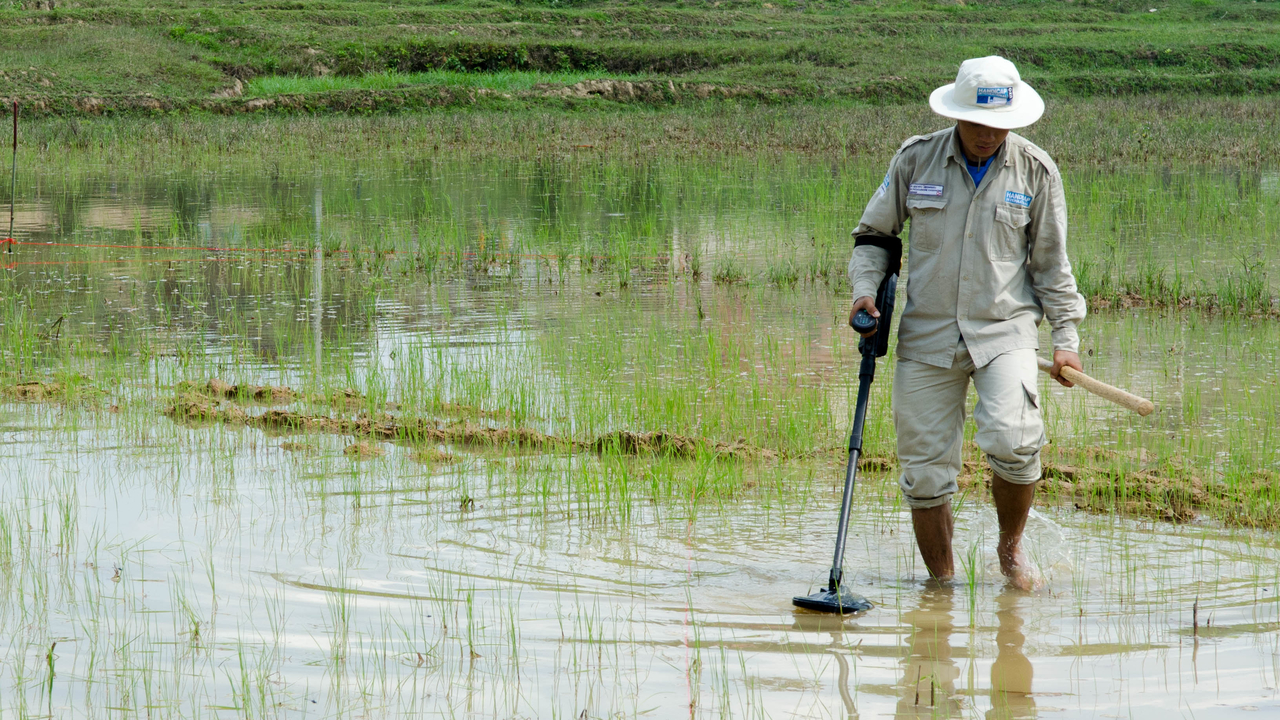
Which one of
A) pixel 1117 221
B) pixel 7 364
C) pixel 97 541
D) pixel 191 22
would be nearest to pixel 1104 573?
pixel 97 541

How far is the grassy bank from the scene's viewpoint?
28328 mm

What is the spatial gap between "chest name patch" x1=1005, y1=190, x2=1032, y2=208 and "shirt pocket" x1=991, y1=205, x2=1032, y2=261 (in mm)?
17

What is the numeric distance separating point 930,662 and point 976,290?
1.08 meters

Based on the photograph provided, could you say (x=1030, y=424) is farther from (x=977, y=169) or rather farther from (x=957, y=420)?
(x=977, y=169)

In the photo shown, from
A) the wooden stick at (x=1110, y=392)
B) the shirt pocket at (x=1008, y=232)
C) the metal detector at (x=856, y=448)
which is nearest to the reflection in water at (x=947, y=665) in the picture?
the metal detector at (x=856, y=448)

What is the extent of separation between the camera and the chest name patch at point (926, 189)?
378 cm

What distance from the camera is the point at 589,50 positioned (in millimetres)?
36344

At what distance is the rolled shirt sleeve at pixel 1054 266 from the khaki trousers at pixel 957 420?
0.41ft

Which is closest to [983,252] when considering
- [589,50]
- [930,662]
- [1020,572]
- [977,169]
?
[977,169]

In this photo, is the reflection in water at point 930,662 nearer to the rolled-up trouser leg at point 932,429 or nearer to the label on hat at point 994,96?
the rolled-up trouser leg at point 932,429

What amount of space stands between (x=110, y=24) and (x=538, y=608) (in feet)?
114

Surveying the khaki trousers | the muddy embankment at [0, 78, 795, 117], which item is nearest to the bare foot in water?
the khaki trousers

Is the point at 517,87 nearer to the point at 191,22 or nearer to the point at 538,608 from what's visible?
the point at 191,22

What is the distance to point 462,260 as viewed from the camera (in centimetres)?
1012
